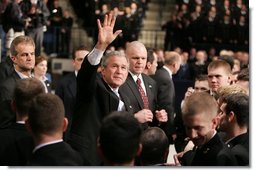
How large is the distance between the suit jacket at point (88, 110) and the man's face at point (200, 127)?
31.0 inches

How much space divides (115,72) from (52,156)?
1405mm

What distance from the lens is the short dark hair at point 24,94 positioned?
3.55m

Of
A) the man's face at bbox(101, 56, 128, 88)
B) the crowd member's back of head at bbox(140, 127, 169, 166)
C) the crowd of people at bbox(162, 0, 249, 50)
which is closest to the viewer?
the crowd member's back of head at bbox(140, 127, 169, 166)

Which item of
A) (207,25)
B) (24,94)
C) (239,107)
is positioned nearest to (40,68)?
(24,94)

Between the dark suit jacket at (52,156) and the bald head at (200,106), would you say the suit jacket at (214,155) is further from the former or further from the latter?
the dark suit jacket at (52,156)

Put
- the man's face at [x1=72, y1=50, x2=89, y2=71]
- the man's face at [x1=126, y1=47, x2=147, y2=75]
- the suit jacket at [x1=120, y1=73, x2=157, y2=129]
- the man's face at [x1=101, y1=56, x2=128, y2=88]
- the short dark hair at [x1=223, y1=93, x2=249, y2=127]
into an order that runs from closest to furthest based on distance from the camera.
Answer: the short dark hair at [x1=223, y1=93, x2=249, y2=127], the man's face at [x1=101, y1=56, x2=128, y2=88], the suit jacket at [x1=120, y1=73, x2=157, y2=129], the man's face at [x1=126, y1=47, x2=147, y2=75], the man's face at [x1=72, y1=50, x2=89, y2=71]

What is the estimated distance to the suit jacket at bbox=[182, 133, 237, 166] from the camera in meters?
3.57

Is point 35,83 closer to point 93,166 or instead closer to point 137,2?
point 93,166

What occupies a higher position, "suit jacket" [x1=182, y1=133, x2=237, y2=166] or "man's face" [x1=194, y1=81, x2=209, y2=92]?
"man's face" [x1=194, y1=81, x2=209, y2=92]

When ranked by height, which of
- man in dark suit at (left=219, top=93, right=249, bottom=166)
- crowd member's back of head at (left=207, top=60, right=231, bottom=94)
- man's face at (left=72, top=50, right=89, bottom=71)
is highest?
man's face at (left=72, top=50, right=89, bottom=71)

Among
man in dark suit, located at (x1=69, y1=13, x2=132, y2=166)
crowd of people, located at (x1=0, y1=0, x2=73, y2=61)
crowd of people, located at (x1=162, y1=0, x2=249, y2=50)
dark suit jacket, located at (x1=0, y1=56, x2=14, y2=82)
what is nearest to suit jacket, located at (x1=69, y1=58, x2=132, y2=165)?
man in dark suit, located at (x1=69, y1=13, x2=132, y2=166)

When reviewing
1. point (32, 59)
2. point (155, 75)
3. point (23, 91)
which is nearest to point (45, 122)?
point (23, 91)

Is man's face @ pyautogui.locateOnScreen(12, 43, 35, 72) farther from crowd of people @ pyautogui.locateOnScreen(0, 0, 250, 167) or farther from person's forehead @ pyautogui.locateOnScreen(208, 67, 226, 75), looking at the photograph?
person's forehead @ pyautogui.locateOnScreen(208, 67, 226, 75)

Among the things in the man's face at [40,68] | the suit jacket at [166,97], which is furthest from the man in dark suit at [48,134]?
the man's face at [40,68]
